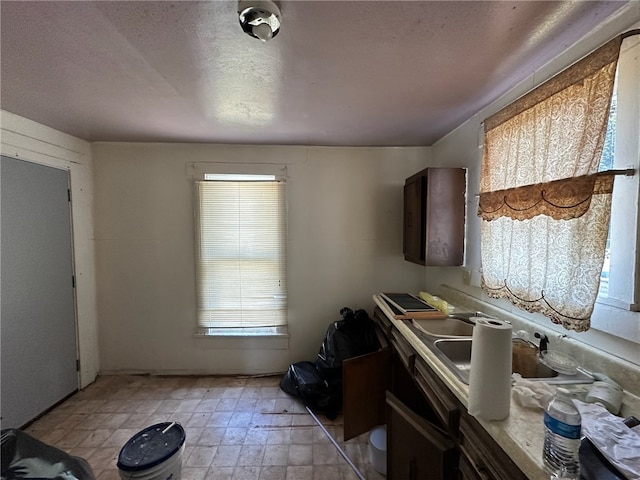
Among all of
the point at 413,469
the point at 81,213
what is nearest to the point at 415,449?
the point at 413,469

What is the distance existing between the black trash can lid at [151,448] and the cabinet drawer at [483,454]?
1390mm

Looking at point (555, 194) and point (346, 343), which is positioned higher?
point (555, 194)

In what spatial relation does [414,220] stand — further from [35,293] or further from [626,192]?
[35,293]

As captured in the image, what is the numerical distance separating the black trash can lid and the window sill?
1.17 metres

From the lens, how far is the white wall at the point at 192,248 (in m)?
2.69

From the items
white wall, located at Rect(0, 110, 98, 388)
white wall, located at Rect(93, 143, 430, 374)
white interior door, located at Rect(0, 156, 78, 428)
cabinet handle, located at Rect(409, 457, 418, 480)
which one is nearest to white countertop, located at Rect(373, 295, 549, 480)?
cabinet handle, located at Rect(409, 457, 418, 480)

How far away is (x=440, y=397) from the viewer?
1.18 m

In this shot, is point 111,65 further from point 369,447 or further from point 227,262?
point 369,447

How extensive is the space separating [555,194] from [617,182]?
0.19 m

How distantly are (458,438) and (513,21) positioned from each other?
1607mm

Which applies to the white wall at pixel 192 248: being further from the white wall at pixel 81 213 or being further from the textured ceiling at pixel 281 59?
the textured ceiling at pixel 281 59

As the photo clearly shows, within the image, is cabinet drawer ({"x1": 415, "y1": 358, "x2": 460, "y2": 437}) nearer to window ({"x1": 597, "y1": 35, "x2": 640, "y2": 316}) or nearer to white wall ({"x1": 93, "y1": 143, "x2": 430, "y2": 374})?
window ({"x1": 597, "y1": 35, "x2": 640, "y2": 316})

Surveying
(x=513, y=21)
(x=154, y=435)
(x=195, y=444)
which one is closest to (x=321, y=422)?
(x=195, y=444)

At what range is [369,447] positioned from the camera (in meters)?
1.80
